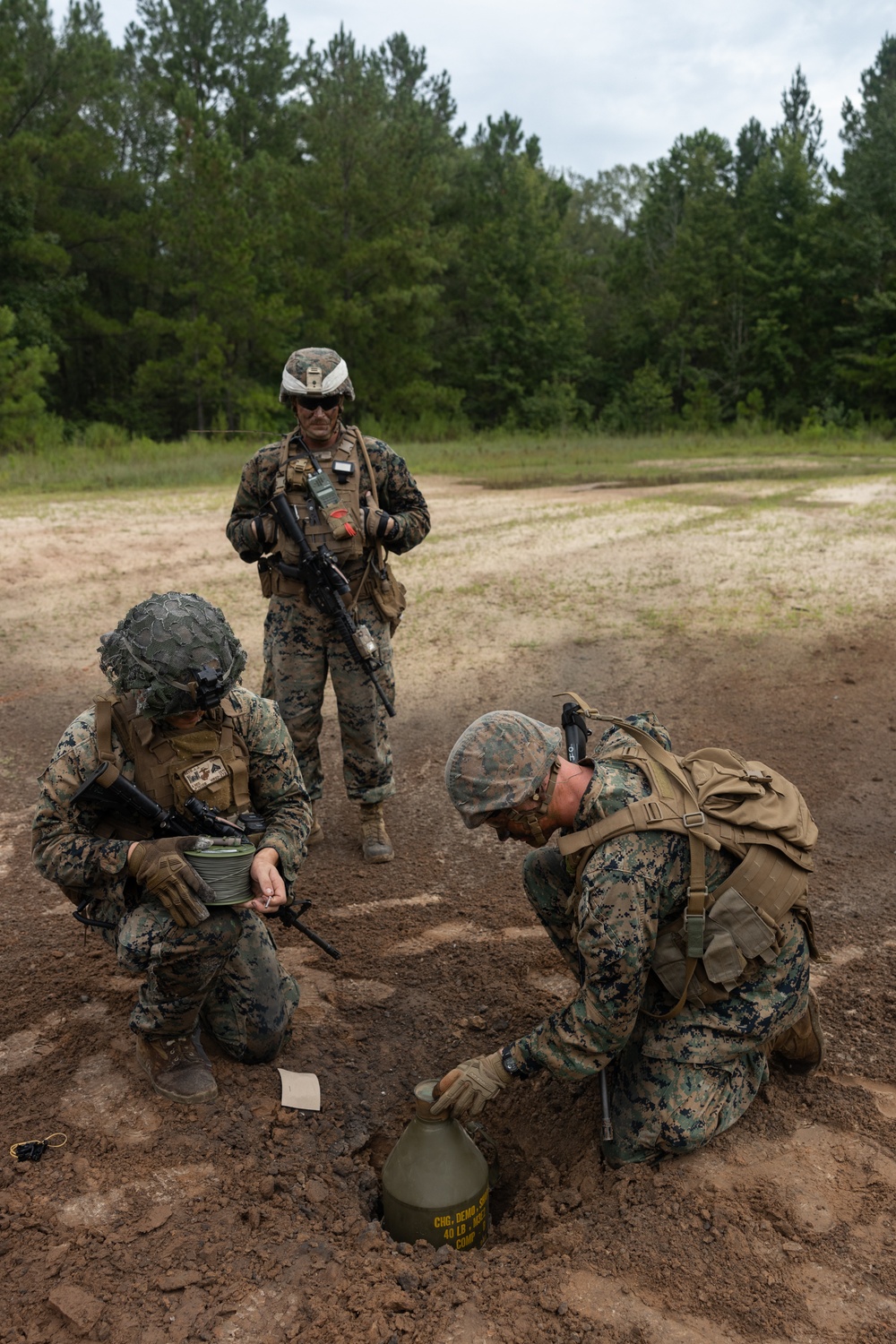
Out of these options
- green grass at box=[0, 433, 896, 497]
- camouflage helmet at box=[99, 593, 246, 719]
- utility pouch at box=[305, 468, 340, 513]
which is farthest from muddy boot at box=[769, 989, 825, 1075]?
green grass at box=[0, 433, 896, 497]

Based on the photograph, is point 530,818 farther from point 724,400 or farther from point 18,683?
point 724,400

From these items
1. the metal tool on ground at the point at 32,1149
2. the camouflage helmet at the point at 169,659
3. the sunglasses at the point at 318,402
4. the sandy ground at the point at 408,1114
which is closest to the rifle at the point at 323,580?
the sunglasses at the point at 318,402

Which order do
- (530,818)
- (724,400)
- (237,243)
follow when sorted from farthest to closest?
1. (724,400)
2. (237,243)
3. (530,818)

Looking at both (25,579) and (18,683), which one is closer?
(18,683)

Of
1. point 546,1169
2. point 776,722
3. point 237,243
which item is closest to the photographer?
point 546,1169

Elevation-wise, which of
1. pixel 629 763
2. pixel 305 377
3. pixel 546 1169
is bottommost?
pixel 546 1169

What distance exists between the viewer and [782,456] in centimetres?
2033

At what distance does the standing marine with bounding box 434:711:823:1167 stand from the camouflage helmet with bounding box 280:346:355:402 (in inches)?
83.4

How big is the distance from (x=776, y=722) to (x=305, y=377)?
11.1 feet

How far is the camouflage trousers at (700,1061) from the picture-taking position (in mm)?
2871

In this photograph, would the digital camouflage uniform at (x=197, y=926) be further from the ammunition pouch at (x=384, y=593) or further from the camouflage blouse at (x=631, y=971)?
the ammunition pouch at (x=384, y=593)

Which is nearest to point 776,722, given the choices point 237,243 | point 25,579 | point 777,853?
point 777,853

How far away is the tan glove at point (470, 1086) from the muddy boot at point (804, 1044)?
827mm

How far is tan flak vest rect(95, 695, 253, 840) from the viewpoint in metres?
3.03
